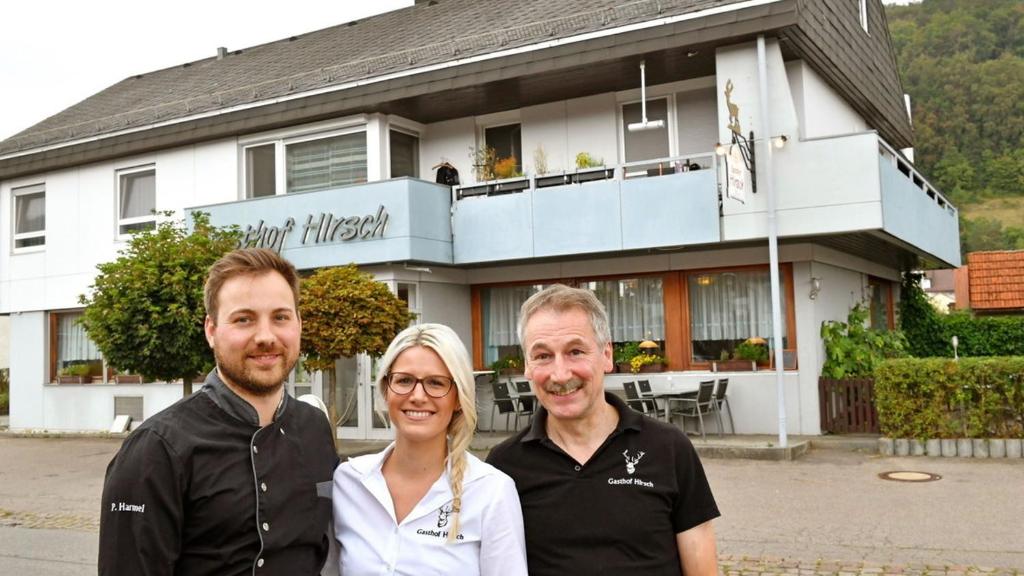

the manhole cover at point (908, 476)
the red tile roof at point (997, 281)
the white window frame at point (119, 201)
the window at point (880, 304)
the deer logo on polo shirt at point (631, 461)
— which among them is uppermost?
the white window frame at point (119, 201)

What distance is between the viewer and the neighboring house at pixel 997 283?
27422mm

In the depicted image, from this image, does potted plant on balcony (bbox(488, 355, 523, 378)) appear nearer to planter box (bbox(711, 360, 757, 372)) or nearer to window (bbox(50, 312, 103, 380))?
planter box (bbox(711, 360, 757, 372))

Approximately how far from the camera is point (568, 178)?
49.6 feet

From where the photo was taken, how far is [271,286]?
2826 mm

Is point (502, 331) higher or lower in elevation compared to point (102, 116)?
lower

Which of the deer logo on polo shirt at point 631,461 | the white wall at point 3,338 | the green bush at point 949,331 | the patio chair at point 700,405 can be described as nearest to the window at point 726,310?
the patio chair at point 700,405

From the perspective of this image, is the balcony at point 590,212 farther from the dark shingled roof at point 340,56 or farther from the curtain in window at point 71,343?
Answer: the curtain in window at point 71,343

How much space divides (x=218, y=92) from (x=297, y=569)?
1914 centimetres

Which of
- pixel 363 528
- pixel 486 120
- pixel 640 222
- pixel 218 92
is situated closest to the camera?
pixel 363 528

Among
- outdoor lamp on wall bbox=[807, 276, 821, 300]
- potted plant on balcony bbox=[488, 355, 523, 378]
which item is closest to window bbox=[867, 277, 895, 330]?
outdoor lamp on wall bbox=[807, 276, 821, 300]

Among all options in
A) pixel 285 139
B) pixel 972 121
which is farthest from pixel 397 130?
pixel 972 121

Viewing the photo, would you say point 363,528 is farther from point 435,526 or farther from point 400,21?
point 400,21

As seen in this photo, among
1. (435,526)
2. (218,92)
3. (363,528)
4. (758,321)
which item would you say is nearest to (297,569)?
(363,528)

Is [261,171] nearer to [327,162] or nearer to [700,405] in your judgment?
[327,162]
